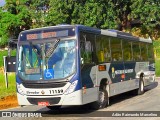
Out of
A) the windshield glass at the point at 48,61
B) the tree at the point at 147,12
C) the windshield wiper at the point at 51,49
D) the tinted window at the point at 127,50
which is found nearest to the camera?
the windshield glass at the point at 48,61

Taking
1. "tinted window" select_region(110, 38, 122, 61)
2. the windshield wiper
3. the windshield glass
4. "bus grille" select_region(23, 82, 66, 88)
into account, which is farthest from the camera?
"tinted window" select_region(110, 38, 122, 61)

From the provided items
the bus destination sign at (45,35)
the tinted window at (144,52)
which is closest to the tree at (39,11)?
the tinted window at (144,52)

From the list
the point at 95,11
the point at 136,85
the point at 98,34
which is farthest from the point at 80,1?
the point at 98,34

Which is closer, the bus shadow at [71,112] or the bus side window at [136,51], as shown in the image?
the bus shadow at [71,112]

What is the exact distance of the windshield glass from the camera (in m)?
12.8

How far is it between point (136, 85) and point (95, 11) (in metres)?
34.9

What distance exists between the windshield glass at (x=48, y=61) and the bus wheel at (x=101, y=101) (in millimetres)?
2067

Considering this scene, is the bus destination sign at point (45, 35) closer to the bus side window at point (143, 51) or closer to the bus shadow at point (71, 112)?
the bus shadow at point (71, 112)

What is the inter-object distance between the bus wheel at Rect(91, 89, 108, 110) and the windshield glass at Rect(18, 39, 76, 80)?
2.07 meters

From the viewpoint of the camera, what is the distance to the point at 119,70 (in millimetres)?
16641

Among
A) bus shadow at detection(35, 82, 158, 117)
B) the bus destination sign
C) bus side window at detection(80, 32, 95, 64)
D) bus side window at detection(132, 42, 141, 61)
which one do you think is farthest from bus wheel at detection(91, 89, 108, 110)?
bus side window at detection(132, 42, 141, 61)

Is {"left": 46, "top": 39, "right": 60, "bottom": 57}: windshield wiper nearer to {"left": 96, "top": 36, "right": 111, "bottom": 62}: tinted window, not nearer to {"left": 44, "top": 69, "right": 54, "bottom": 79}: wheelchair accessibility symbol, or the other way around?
{"left": 44, "top": 69, "right": 54, "bottom": 79}: wheelchair accessibility symbol

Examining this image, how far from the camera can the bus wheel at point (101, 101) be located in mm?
14300

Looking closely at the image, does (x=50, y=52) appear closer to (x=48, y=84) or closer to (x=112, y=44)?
(x=48, y=84)
